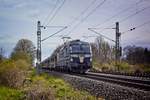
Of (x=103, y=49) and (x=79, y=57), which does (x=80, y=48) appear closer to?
(x=79, y=57)

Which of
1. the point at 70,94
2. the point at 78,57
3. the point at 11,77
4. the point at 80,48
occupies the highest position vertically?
the point at 80,48

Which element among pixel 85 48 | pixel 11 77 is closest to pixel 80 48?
pixel 85 48

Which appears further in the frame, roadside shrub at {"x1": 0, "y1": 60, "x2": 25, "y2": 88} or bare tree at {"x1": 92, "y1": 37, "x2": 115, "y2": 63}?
bare tree at {"x1": 92, "y1": 37, "x2": 115, "y2": 63}

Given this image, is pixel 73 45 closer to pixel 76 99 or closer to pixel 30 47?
pixel 76 99

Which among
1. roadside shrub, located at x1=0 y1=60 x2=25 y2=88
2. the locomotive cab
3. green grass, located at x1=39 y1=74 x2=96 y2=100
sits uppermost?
the locomotive cab

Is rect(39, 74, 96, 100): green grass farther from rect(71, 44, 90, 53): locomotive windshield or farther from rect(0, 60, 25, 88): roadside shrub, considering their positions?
rect(71, 44, 90, 53): locomotive windshield

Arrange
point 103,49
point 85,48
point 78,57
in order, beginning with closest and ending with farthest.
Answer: point 78,57
point 85,48
point 103,49

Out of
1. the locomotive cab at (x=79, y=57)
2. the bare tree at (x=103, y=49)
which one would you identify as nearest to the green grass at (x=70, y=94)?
the locomotive cab at (x=79, y=57)

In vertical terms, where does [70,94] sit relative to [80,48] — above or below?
below

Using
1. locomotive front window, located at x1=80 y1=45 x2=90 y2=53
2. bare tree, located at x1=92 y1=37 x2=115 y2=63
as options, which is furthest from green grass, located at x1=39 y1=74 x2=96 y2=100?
bare tree, located at x1=92 y1=37 x2=115 y2=63

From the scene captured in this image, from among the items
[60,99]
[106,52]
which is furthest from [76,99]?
[106,52]

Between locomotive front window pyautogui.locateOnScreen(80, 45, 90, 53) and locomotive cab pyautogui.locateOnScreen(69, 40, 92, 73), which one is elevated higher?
locomotive front window pyautogui.locateOnScreen(80, 45, 90, 53)

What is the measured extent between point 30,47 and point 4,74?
5487cm

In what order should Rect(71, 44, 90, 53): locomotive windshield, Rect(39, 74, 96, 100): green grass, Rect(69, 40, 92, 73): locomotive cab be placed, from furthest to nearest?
Rect(71, 44, 90, 53): locomotive windshield < Rect(69, 40, 92, 73): locomotive cab < Rect(39, 74, 96, 100): green grass
